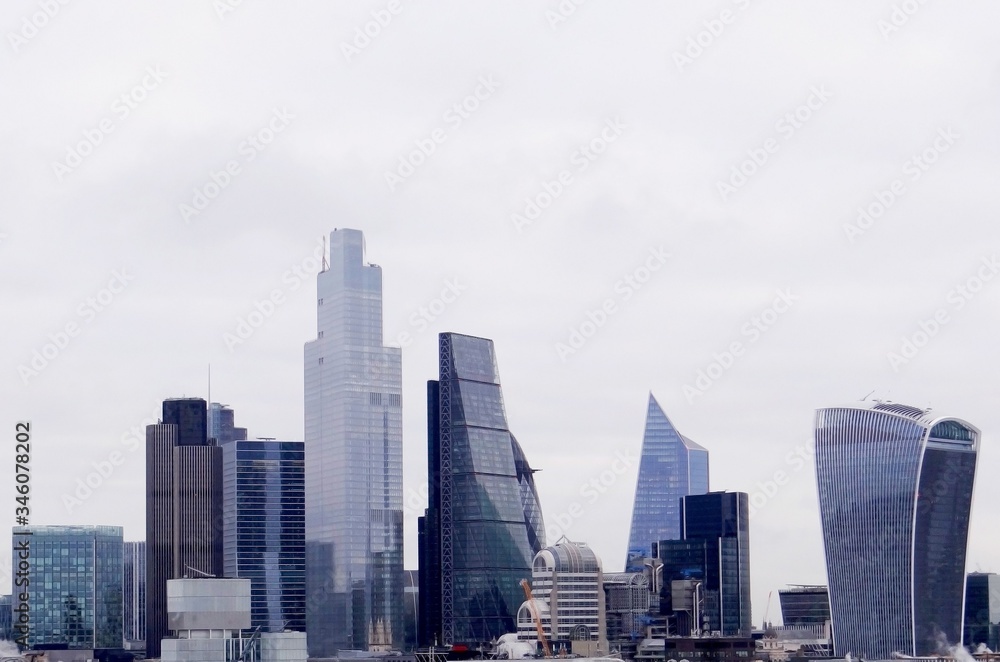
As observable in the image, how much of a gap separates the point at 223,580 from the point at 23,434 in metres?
21.8

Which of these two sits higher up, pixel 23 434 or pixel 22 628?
pixel 23 434

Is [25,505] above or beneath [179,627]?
above

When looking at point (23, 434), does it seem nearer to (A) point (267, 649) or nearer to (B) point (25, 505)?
(B) point (25, 505)

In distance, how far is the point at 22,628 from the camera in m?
179

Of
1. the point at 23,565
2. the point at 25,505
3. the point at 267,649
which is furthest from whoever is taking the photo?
the point at 23,565

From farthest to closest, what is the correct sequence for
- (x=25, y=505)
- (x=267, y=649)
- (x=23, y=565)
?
(x=23, y=565) → (x=267, y=649) → (x=25, y=505)

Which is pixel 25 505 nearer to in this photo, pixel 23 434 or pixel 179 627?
pixel 23 434

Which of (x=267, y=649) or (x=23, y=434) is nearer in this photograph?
(x=23, y=434)

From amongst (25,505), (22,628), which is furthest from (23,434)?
(22,628)

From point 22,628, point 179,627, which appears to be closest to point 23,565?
point 22,628

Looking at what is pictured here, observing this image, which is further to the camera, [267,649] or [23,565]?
[23,565]

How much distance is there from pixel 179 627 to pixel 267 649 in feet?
35.0

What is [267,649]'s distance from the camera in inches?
6270

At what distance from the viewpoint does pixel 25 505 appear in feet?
472
